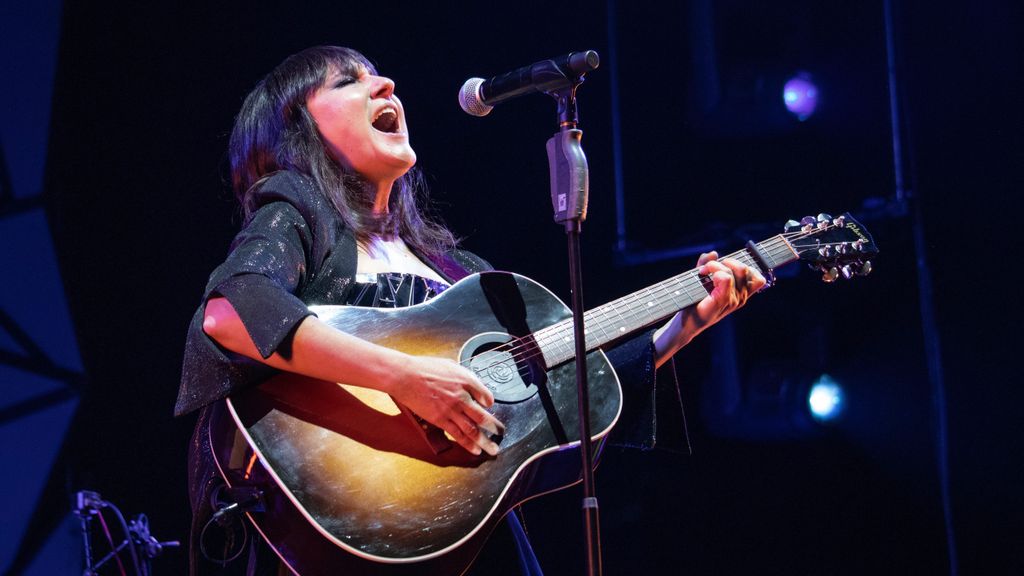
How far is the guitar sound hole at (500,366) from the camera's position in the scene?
2.07 metres

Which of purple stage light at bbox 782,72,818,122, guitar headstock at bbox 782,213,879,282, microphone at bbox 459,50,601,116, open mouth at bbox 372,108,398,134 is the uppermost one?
purple stage light at bbox 782,72,818,122

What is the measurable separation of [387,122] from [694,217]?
1.96m

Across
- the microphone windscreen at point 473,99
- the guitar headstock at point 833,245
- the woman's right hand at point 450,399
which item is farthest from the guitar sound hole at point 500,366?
the guitar headstock at point 833,245

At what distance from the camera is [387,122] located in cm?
A: 256

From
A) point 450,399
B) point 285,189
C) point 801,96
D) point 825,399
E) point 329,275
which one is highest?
Answer: point 801,96

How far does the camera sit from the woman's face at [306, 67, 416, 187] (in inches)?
97.4

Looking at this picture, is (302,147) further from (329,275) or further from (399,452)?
(399,452)

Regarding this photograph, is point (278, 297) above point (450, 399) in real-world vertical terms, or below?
above

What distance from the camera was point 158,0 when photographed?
4.09 m

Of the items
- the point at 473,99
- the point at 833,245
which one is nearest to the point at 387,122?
the point at 473,99

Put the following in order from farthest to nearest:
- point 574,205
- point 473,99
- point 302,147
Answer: point 302,147, point 473,99, point 574,205

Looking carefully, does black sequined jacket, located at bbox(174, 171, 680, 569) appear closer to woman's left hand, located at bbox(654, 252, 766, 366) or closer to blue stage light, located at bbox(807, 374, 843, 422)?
woman's left hand, located at bbox(654, 252, 766, 366)

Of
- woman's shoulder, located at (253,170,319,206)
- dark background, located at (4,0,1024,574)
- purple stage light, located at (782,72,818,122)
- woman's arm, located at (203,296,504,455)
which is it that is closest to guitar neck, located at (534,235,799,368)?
woman's arm, located at (203,296,504,455)

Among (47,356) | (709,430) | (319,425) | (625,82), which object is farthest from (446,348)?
(47,356)
